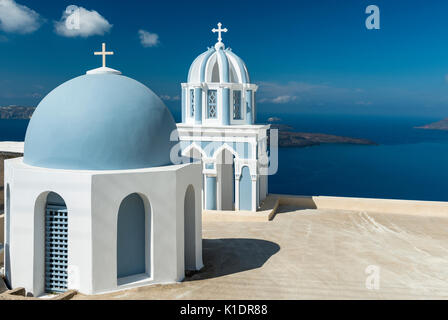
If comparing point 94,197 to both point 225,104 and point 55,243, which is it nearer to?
point 55,243

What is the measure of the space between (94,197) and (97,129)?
1.41 metres

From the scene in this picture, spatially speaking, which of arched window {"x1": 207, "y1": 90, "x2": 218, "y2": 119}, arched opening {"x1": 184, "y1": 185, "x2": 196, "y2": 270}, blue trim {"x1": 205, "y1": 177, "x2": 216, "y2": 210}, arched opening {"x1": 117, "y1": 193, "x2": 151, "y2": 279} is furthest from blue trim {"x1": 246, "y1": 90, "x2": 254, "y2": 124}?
arched opening {"x1": 117, "y1": 193, "x2": 151, "y2": 279}

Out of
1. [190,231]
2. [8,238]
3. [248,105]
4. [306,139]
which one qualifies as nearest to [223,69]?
[248,105]

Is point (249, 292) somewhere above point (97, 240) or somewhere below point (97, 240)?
below

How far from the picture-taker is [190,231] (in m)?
11.1

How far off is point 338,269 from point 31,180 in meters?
7.54

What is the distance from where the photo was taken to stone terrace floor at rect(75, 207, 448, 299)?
9797 mm

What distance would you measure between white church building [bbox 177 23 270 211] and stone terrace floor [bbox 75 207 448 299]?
184 centimetres

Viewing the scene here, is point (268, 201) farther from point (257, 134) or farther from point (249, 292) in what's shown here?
point (249, 292)

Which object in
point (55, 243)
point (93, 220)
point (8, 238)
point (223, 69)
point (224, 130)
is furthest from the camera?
point (223, 69)

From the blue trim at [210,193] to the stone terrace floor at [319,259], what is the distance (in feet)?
4.32

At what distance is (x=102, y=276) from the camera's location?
888cm

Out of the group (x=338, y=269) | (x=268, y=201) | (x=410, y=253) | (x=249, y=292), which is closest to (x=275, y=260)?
(x=338, y=269)

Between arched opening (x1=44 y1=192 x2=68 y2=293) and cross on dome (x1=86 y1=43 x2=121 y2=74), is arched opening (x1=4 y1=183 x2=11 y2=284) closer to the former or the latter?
arched opening (x1=44 y1=192 x2=68 y2=293)
